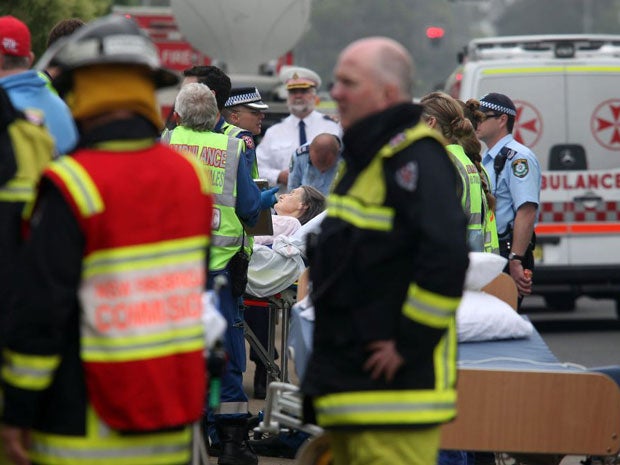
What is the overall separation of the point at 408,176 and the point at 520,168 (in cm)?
482

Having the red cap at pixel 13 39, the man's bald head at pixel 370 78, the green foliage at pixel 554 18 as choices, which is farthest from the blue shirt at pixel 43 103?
the green foliage at pixel 554 18

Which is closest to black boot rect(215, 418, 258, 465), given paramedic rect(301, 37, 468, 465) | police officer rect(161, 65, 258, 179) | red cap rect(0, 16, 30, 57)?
police officer rect(161, 65, 258, 179)

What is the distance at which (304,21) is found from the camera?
18.5m

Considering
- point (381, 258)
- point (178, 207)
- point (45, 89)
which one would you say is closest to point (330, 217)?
point (381, 258)

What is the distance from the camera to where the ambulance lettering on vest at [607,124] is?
537 inches

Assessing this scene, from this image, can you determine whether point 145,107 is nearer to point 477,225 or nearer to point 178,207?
point 178,207

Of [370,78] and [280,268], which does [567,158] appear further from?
[370,78]

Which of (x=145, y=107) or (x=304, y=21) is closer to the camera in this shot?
(x=145, y=107)

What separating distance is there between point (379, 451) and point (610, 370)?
2522 millimetres

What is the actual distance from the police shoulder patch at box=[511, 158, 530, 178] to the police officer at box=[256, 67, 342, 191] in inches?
143

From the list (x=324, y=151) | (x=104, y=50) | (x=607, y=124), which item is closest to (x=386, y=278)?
(x=104, y=50)

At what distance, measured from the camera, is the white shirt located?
41.7 ft

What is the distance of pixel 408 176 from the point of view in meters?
4.37

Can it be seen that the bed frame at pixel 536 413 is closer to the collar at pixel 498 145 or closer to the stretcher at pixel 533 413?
the stretcher at pixel 533 413
